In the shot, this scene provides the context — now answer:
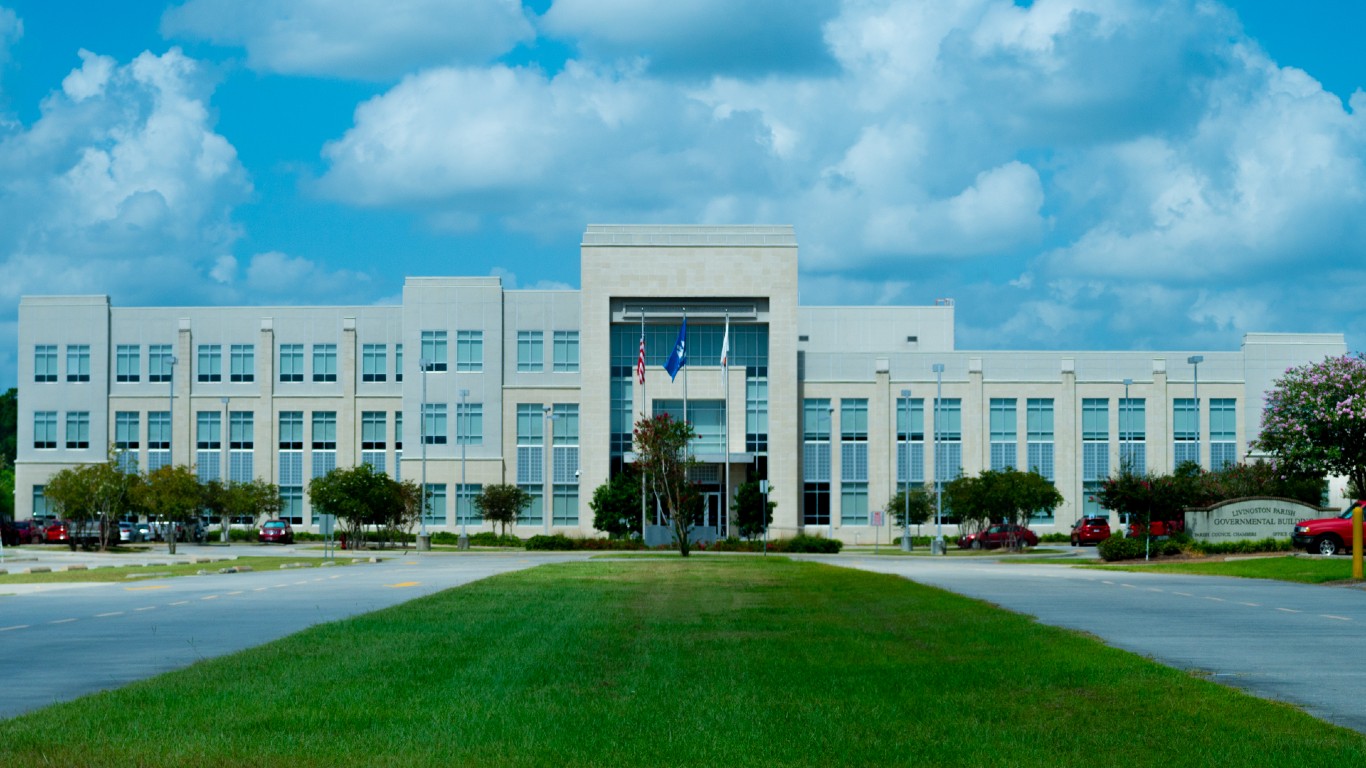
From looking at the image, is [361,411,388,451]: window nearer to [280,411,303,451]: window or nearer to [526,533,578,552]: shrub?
[280,411,303,451]: window

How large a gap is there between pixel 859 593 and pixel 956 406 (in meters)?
71.6

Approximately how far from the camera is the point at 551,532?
3839 inches

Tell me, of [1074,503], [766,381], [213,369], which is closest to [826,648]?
[766,381]

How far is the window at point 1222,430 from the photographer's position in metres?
99.6

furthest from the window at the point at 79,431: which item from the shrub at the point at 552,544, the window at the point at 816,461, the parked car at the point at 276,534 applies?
the window at the point at 816,461

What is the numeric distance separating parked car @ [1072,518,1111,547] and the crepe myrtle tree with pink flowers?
2263 cm

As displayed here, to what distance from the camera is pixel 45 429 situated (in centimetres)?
10400

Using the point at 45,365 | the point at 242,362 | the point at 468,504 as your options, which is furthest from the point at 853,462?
the point at 45,365

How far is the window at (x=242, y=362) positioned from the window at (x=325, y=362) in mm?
4326

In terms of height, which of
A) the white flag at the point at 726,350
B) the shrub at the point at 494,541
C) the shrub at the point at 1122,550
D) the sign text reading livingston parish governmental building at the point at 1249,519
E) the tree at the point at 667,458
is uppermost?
the white flag at the point at 726,350

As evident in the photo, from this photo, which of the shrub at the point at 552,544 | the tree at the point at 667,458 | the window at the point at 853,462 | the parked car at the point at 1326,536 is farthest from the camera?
the window at the point at 853,462

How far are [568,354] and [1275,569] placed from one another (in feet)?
212

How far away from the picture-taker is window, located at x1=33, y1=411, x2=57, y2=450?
103875mm

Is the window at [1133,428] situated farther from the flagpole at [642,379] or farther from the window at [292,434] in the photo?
the window at [292,434]
